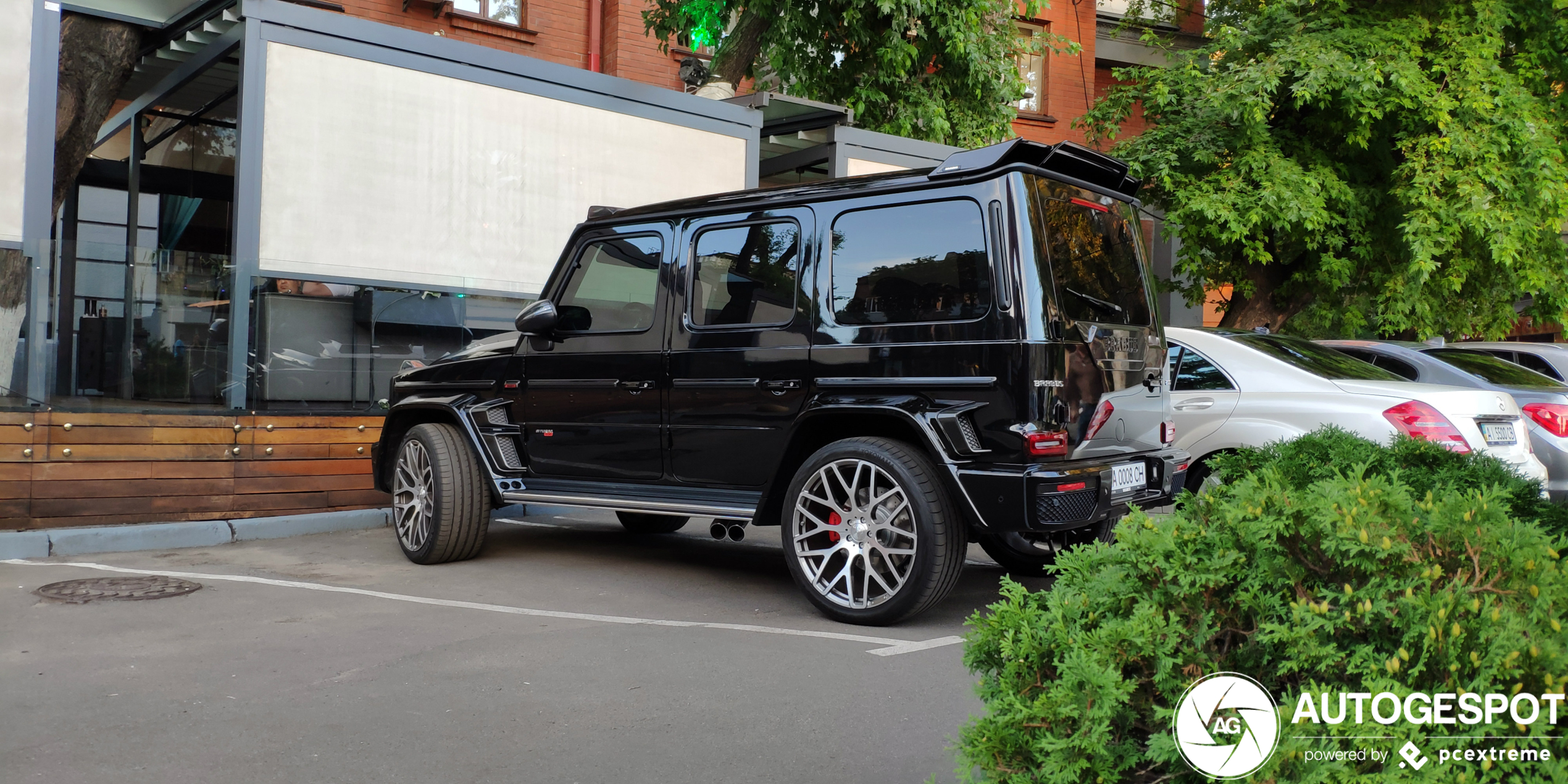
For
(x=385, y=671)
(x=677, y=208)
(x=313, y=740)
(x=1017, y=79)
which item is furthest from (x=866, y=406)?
(x=1017, y=79)

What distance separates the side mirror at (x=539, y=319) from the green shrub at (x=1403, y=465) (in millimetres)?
3819

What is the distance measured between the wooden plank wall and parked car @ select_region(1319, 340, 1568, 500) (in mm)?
7797

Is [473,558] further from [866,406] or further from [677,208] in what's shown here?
[866,406]

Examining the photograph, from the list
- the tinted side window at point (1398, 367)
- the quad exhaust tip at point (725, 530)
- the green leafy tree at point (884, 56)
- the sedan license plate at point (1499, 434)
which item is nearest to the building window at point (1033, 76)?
the green leafy tree at point (884, 56)

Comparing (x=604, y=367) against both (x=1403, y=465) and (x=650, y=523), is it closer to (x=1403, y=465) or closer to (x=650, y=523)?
(x=650, y=523)

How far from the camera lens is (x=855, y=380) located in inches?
216

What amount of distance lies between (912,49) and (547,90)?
16.0 feet


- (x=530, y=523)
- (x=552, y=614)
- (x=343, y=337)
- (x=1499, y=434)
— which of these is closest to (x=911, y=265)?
(x=552, y=614)

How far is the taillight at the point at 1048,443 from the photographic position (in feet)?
16.4

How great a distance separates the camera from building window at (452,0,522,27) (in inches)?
682

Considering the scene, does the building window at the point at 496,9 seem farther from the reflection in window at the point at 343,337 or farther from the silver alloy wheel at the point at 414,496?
the silver alloy wheel at the point at 414,496

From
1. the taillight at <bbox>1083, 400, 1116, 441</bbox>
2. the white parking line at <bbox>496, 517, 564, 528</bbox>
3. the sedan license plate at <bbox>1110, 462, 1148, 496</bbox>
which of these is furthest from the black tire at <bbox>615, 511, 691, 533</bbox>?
the taillight at <bbox>1083, 400, 1116, 441</bbox>

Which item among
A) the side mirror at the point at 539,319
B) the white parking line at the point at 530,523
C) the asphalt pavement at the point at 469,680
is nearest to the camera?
the asphalt pavement at the point at 469,680

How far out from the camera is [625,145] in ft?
35.0
